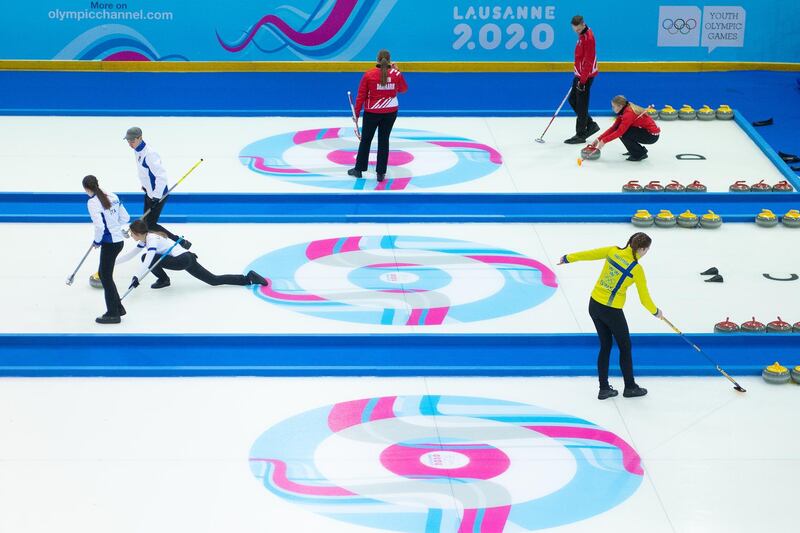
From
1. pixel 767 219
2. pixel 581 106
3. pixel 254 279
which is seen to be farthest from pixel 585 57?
pixel 254 279

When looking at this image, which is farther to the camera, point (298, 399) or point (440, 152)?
point (440, 152)

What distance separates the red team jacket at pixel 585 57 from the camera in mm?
13492

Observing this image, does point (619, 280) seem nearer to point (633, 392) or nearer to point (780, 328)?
point (633, 392)

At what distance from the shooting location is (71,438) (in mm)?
7926

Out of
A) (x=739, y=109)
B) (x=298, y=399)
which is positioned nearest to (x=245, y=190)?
(x=298, y=399)

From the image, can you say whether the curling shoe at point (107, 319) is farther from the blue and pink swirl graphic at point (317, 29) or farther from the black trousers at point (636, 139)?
the blue and pink swirl graphic at point (317, 29)

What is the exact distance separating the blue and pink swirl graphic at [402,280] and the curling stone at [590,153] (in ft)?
9.17

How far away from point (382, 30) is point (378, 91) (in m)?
5.40

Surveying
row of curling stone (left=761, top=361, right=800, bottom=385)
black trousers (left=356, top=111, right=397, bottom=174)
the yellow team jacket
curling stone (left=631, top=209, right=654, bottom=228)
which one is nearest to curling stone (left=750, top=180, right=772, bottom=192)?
curling stone (left=631, top=209, right=654, bottom=228)

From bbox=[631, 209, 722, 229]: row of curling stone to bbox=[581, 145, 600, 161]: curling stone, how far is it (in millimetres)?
1828

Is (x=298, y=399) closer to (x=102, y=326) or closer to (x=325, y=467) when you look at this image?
(x=325, y=467)

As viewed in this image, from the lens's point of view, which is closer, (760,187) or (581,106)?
(760,187)

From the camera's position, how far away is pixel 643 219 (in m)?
11.7

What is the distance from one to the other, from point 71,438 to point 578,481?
337cm
